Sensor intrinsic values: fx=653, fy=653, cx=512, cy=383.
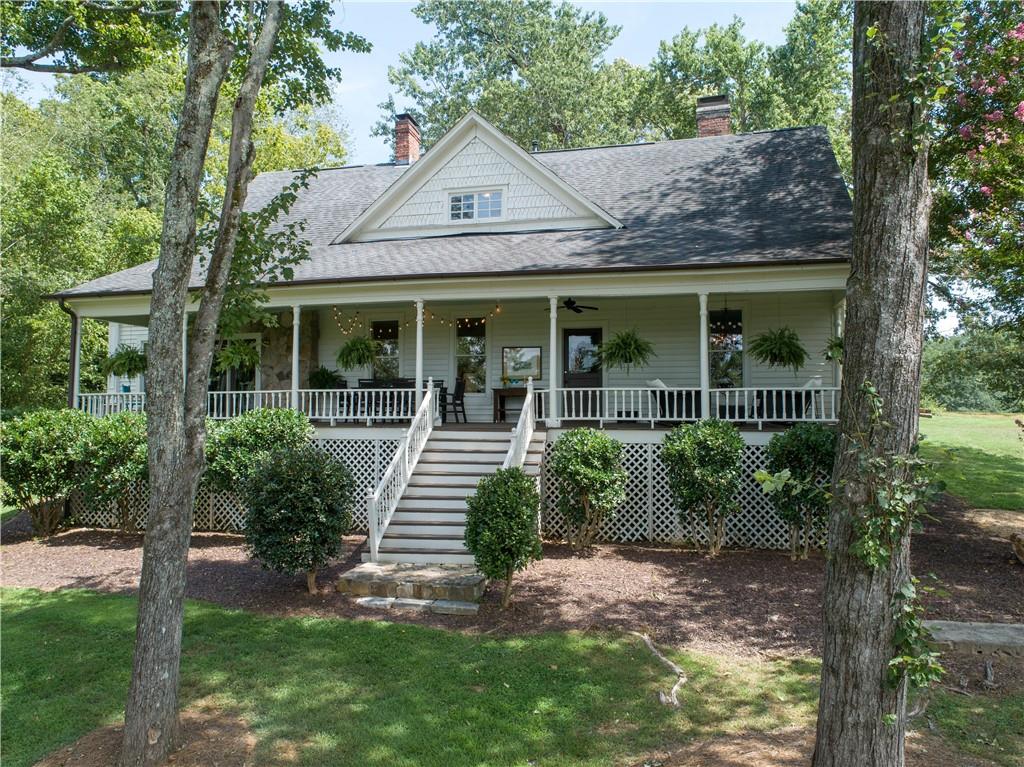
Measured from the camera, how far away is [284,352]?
50.0ft

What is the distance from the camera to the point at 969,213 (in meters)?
11.6

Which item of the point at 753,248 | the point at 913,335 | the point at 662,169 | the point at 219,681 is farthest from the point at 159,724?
the point at 662,169

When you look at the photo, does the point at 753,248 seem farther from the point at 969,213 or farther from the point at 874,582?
the point at 874,582

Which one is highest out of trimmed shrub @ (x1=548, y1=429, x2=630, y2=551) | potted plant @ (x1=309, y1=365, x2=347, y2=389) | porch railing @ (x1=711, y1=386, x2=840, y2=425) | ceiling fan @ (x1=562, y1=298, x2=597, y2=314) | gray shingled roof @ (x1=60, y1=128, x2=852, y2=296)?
gray shingled roof @ (x1=60, y1=128, x2=852, y2=296)

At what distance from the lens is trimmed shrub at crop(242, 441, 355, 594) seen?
307 inches

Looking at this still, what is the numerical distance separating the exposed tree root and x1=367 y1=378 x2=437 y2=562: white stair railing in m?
3.95

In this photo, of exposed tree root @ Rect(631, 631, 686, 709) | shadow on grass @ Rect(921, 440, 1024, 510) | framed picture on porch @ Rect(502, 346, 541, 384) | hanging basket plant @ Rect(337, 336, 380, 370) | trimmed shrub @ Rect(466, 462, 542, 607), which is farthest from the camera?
framed picture on porch @ Rect(502, 346, 541, 384)

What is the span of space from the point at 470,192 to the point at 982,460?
16.4m

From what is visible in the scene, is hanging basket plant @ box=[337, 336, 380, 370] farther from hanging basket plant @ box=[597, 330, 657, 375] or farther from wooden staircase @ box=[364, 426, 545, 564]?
hanging basket plant @ box=[597, 330, 657, 375]

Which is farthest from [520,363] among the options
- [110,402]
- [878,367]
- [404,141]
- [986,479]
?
[986,479]

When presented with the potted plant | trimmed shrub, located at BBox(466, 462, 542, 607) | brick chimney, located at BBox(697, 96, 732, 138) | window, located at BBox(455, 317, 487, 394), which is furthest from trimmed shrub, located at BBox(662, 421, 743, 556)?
brick chimney, located at BBox(697, 96, 732, 138)

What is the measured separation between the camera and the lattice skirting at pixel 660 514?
10422mm

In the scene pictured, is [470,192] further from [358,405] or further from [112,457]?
[112,457]

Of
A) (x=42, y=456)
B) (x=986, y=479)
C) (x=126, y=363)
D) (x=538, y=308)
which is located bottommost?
(x=986, y=479)
